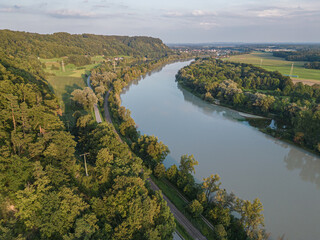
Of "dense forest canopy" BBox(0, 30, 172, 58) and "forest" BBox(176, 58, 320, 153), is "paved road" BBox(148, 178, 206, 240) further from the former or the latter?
"dense forest canopy" BBox(0, 30, 172, 58)

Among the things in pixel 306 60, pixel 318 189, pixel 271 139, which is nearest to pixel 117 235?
pixel 318 189

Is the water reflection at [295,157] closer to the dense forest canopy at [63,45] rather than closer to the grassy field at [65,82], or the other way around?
the grassy field at [65,82]

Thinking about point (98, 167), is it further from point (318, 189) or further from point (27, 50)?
point (27, 50)

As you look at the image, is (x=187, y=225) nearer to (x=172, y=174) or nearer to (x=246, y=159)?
(x=172, y=174)

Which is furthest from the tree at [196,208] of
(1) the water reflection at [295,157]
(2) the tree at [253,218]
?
(1) the water reflection at [295,157]

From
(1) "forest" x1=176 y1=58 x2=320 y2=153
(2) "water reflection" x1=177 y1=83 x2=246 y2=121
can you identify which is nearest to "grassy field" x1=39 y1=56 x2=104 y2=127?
(2) "water reflection" x1=177 y1=83 x2=246 y2=121
